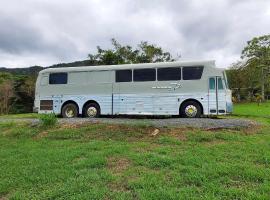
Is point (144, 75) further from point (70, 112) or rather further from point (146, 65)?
point (70, 112)

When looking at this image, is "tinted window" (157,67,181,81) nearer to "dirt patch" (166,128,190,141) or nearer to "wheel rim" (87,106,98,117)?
"wheel rim" (87,106,98,117)

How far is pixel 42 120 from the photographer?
1173 centimetres

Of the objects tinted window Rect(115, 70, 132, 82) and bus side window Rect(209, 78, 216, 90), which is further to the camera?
tinted window Rect(115, 70, 132, 82)

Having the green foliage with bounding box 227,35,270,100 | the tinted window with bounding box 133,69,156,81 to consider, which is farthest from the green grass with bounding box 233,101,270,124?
the green foliage with bounding box 227,35,270,100

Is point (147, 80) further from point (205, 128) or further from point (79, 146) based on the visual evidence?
point (79, 146)

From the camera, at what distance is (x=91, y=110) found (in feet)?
56.5

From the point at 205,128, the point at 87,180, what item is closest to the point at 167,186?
the point at 87,180

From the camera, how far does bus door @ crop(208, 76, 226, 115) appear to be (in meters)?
15.1

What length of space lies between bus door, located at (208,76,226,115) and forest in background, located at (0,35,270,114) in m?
19.8

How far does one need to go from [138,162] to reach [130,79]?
10236 mm

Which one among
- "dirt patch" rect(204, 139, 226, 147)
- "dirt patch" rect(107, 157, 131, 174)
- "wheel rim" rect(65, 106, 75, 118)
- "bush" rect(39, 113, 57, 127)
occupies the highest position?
"wheel rim" rect(65, 106, 75, 118)

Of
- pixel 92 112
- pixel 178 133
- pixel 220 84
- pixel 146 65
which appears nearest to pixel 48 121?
pixel 178 133

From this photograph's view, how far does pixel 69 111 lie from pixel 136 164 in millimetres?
11686

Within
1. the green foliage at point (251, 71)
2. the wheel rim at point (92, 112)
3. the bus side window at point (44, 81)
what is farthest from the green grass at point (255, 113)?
the green foliage at point (251, 71)
